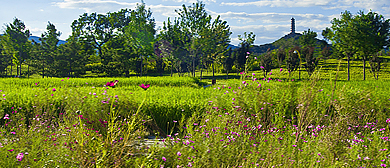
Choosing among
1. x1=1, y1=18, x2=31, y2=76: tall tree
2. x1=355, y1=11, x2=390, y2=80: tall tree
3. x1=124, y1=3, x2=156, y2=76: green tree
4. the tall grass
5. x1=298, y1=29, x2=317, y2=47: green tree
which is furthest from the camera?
x1=298, y1=29, x2=317, y2=47: green tree

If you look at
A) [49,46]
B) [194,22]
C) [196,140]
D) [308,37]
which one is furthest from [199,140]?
[308,37]

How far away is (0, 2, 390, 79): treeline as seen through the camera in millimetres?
19688

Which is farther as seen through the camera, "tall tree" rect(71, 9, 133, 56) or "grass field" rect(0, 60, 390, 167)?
"tall tree" rect(71, 9, 133, 56)

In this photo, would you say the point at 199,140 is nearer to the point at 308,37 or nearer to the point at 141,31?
the point at 141,31

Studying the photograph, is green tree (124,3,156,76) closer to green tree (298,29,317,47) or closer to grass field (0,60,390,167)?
grass field (0,60,390,167)

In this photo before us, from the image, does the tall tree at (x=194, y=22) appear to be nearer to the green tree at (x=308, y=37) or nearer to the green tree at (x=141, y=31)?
the green tree at (x=141, y=31)

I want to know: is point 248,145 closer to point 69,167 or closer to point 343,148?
point 343,148

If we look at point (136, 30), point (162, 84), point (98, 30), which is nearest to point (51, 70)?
point (98, 30)

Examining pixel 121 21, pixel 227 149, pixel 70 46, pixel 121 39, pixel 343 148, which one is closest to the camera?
pixel 227 149

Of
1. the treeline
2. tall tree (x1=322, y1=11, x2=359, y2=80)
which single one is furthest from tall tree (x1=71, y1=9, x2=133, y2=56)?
tall tree (x1=322, y1=11, x2=359, y2=80)

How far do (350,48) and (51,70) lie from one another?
99.3 ft

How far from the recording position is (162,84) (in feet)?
41.9

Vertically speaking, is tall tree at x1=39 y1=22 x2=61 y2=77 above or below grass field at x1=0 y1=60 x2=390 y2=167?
above

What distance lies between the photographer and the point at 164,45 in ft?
76.2
